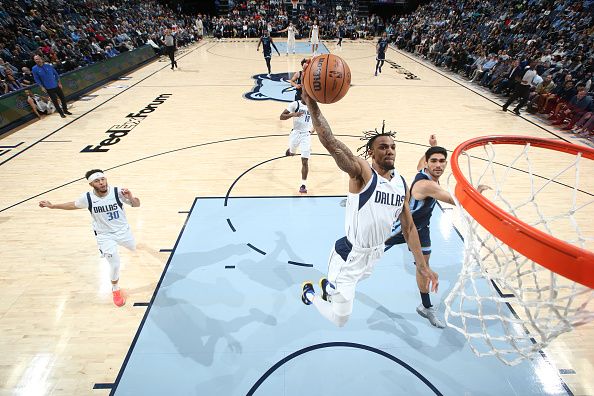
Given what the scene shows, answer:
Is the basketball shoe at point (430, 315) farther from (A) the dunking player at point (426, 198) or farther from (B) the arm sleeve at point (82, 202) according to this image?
(B) the arm sleeve at point (82, 202)

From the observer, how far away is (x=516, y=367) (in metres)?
3.50

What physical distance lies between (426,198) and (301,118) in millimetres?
3017

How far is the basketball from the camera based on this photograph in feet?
9.04

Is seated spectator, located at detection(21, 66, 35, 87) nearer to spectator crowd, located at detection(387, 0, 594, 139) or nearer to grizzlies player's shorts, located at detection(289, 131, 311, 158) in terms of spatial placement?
grizzlies player's shorts, located at detection(289, 131, 311, 158)

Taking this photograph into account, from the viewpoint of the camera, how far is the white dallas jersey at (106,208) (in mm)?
3918

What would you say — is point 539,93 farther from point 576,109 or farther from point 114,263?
point 114,263

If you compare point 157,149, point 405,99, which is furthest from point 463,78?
point 157,149

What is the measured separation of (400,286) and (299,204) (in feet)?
Result: 7.61

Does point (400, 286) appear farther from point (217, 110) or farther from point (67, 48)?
point (67, 48)

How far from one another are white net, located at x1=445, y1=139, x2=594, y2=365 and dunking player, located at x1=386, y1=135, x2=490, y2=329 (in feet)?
0.74

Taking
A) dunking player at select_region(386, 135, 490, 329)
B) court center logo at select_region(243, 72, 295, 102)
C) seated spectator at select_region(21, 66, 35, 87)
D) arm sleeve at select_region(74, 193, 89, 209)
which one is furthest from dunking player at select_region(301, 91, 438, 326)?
seated spectator at select_region(21, 66, 35, 87)

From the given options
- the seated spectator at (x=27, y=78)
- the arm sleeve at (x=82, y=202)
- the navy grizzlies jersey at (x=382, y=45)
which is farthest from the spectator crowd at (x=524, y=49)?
the seated spectator at (x=27, y=78)

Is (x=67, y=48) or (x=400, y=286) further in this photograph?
(x=67, y=48)

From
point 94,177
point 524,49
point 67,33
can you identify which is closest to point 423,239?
point 94,177
